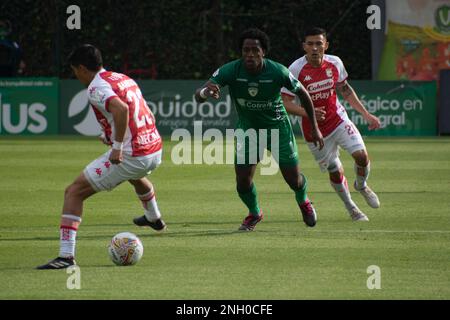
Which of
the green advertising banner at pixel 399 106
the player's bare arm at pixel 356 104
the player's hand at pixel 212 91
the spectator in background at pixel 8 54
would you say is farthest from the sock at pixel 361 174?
the spectator in background at pixel 8 54

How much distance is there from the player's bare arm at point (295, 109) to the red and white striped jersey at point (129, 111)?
7.37 feet

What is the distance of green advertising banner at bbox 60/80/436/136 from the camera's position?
30.1m

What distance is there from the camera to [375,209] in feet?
49.9

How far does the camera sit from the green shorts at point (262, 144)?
1292cm

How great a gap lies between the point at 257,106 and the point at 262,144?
0.46 meters

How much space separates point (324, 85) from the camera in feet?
46.5

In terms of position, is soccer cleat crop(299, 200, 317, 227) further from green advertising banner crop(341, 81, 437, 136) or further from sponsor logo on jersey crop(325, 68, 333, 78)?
green advertising banner crop(341, 81, 437, 136)

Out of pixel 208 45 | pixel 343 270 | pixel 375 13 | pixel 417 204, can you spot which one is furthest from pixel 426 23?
pixel 343 270

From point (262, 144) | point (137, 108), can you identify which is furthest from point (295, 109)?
point (137, 108)

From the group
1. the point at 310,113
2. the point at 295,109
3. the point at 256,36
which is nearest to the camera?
the point at 256,36

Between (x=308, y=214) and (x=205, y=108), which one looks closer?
(x=308, y=214)

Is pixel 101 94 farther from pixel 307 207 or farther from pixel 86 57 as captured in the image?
pixel 307 207

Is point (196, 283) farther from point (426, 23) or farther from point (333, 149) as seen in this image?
point (426, 23)

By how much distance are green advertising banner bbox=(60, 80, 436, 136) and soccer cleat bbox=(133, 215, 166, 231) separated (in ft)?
55.8
